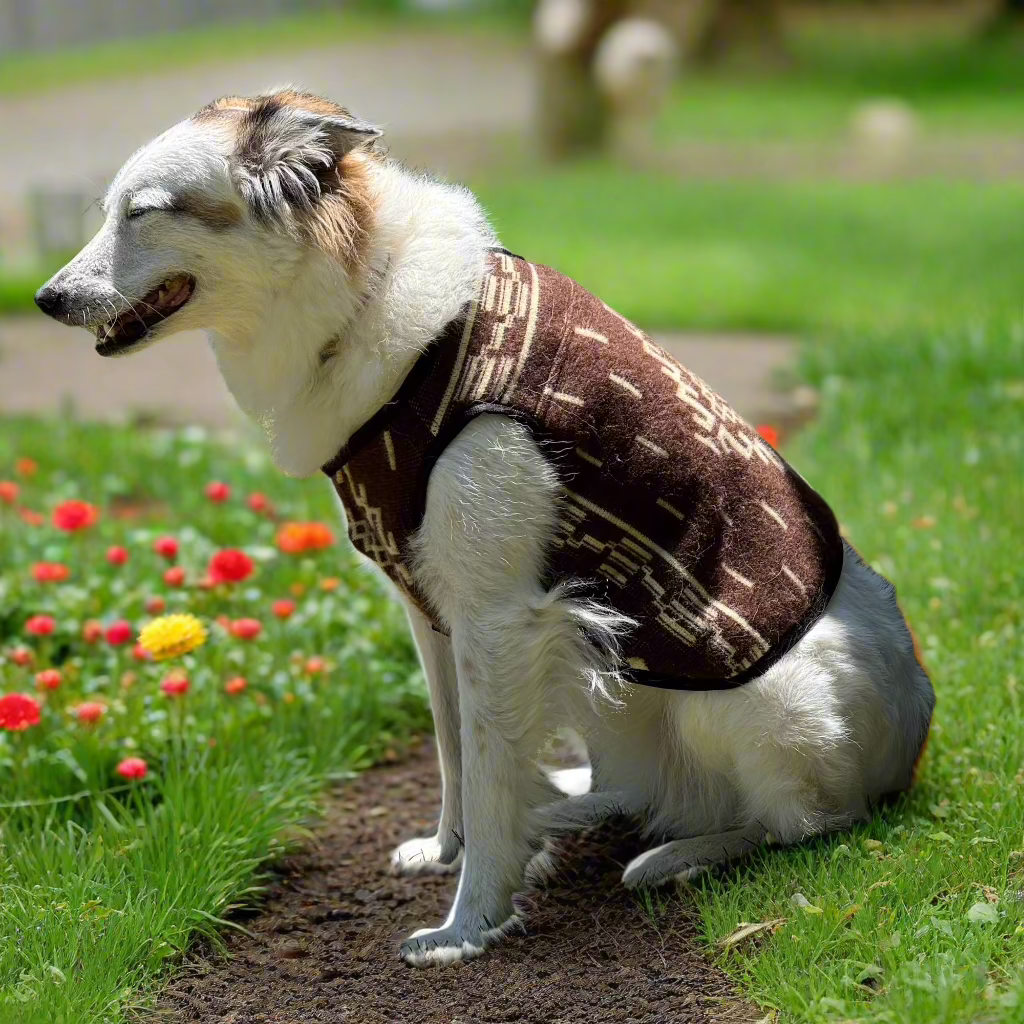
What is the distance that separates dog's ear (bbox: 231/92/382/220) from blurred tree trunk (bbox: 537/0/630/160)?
477 inches

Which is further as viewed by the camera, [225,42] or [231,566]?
[225,42]

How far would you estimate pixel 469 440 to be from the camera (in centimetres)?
246

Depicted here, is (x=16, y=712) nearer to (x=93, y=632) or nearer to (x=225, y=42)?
(x=93, y=632)

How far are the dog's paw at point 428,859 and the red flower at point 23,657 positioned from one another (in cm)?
114

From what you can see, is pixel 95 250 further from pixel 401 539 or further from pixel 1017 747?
pixel 1017 747

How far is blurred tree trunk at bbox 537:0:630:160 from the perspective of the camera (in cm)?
1388

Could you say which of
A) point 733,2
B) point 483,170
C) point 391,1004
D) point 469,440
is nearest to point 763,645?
point 469,440

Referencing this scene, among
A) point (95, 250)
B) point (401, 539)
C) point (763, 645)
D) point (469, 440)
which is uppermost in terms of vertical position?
point (95, 250)

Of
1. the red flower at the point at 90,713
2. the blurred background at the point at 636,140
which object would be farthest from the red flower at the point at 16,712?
the blurred background at the point at 636,140

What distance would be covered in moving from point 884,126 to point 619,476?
1492cm

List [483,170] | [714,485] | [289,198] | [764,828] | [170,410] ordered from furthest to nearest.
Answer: [483,170], [170,410], [764,828], [714,485], [289,198]

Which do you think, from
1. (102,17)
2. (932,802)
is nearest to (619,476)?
(932,802)

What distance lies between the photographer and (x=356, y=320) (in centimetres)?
250

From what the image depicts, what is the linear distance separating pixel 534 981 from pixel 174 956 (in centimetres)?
72
